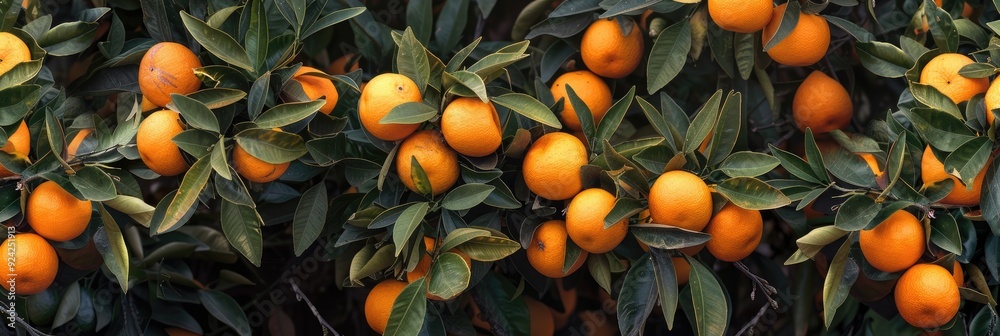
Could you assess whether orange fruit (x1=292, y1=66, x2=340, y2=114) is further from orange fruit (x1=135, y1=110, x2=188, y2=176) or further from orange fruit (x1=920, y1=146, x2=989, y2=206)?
orange fruit (x1=920, y1=146, x2=989, y2=206)

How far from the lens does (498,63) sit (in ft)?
3.82

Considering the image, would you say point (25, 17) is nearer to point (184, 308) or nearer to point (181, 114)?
point (181, 114)

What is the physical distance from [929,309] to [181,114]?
95cm

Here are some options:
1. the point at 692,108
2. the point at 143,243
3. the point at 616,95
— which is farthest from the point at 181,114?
the point at 692,108

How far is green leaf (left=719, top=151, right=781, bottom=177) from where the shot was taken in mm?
1179

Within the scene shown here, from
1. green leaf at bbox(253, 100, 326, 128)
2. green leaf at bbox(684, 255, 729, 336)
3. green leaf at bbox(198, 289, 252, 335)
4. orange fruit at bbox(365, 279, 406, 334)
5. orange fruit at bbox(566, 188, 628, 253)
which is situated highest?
green leaf at bbox(253, 100, 326, 128)

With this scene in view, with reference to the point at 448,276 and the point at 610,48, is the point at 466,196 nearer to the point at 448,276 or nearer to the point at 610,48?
the point at 448,276

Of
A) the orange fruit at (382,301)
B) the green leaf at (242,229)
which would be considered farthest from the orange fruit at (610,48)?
the green leaf at (242,229)

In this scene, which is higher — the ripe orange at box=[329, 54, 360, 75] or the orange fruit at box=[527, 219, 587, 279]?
the ripe orange at box=[329, 54, 360, 75]

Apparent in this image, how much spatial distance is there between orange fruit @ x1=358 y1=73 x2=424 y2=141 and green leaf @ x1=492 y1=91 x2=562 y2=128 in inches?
4.2

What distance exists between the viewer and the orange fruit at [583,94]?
135 centimetres

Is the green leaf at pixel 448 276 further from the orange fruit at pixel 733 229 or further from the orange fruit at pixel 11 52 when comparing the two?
the orange fruit at pixel 11 52

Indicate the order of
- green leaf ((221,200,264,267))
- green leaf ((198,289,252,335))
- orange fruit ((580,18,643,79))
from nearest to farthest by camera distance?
green leaf ((221,200,264,267)) → orange fruit ((580,18,643,79)) → green leaf ((198,289,252,335))

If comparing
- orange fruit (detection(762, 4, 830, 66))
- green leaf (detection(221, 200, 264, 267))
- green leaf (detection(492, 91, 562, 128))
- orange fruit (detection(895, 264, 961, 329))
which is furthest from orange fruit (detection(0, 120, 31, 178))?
orange fruit (detection(895, 264, 961, 329))
